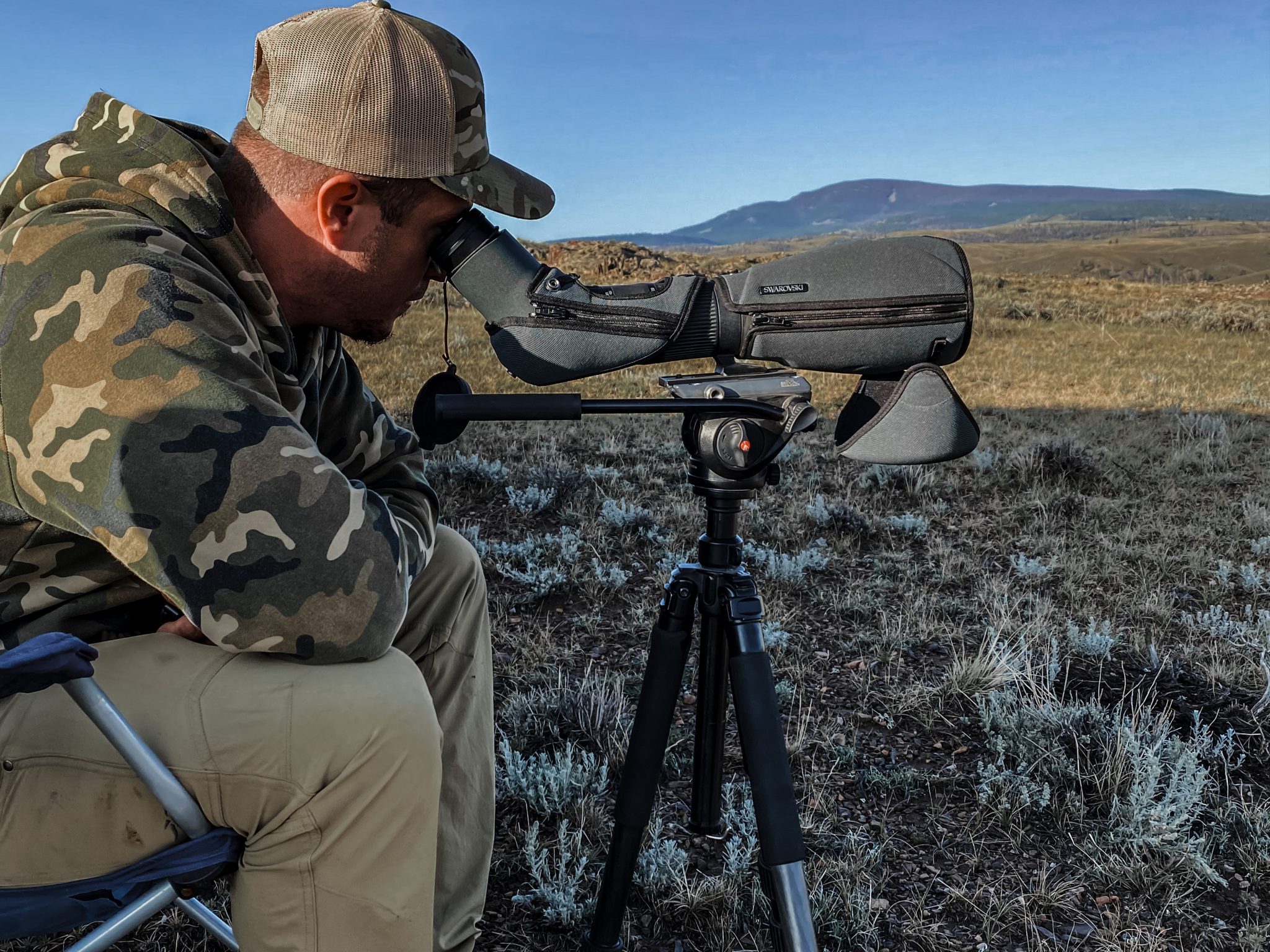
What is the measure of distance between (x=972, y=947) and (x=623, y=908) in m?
0.80

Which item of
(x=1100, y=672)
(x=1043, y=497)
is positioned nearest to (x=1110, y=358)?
(x=1043, y=497)

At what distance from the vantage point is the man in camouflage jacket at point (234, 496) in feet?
3.92

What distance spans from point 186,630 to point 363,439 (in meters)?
0.66

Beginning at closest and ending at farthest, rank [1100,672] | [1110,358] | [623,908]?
[623,908]
[1100,672]
[1110,358]

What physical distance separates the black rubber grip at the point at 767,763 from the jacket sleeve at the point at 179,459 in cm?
61

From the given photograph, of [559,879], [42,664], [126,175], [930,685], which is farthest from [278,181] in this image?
[930,685]

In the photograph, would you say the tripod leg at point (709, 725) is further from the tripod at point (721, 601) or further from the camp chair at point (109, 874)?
the camp chair at point (109, 874)

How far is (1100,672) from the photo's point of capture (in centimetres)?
303

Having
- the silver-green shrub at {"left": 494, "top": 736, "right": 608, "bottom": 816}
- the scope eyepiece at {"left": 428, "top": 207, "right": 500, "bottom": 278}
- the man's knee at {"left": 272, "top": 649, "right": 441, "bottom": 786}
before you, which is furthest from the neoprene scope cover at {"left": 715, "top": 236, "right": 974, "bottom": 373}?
the silver-green shrub at {"left": 494, "top": 736, "right": 608, "bottom": 816}

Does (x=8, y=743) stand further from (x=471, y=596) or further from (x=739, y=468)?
(x=739, y=468)

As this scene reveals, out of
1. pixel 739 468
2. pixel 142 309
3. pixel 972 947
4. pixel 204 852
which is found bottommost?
pixel 972 947

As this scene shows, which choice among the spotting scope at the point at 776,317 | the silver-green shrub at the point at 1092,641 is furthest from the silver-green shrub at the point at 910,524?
the spotting scope at the point at 776,317

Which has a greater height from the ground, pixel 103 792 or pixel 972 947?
pixel 103 792

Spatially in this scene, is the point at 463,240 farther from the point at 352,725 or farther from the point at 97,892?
the point at 97,892
